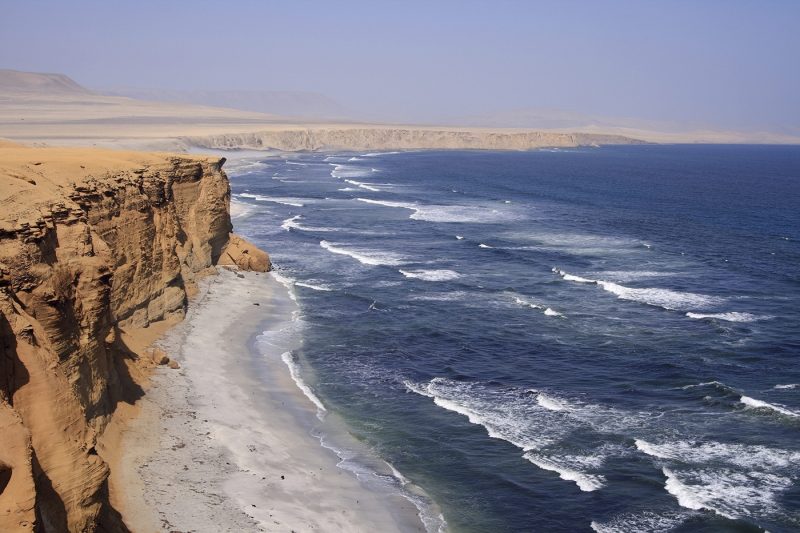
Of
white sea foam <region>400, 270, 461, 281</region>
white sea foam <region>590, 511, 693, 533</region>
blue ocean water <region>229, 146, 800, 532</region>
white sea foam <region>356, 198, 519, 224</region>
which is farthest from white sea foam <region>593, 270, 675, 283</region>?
white sea foam <region>590, 511, 693, 533</region>

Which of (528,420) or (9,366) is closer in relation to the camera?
(9,366)

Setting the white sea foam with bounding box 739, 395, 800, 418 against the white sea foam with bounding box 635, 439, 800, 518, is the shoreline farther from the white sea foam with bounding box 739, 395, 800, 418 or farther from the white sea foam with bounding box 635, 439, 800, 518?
the white sea foam with bounding box 739, 395, 800, 418

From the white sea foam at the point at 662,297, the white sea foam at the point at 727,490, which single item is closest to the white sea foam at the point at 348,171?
the white sea foam at the point at 662,297

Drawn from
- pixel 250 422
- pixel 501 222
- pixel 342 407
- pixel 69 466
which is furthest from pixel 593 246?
pixel 69 466

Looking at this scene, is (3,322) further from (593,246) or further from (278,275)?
(593,246)

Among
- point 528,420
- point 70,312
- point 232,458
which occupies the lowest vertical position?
point 232,458

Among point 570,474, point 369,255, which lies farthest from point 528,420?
point 369,255

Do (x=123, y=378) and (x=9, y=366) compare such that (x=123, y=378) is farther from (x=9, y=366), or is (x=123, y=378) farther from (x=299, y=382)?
(x=9, y=366)
